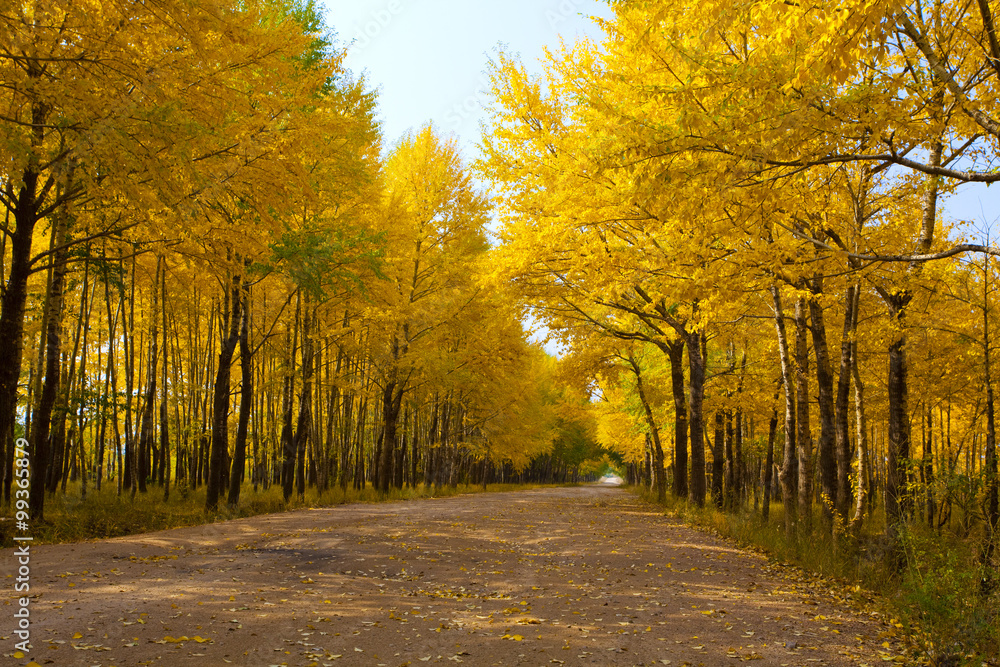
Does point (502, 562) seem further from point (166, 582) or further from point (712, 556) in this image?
point (166, 582)

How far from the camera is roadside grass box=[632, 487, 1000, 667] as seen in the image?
A: 4.04 m

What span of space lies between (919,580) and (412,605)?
4.10 m

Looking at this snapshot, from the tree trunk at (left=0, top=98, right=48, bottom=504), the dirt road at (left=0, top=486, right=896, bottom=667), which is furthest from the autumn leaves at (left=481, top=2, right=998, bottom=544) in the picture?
the tree trunk at (left=0, top=98, right=48, bottom=504)

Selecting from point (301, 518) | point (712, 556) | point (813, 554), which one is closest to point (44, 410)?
point (301, 518)

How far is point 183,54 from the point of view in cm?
A: 611

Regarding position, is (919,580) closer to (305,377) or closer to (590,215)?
(590,215)

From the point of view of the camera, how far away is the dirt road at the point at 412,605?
407cm

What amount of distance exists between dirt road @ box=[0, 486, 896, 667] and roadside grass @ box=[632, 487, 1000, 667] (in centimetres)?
36

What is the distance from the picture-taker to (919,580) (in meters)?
4.51

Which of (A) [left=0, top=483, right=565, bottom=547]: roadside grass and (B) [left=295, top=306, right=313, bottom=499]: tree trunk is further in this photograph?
(B) [left=295, top=306, right=313, bottom=499]: tree trunk

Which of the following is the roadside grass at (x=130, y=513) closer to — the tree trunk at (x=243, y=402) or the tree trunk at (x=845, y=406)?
the tree trunk at (x=243, y=402)

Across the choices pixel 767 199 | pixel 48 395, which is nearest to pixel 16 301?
pixel 48 395

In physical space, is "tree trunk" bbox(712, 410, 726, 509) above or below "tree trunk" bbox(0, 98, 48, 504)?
below

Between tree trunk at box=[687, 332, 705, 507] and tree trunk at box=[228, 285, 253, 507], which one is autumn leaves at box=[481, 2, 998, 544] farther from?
tree trunk at box=[228, 285, 253, 507]
